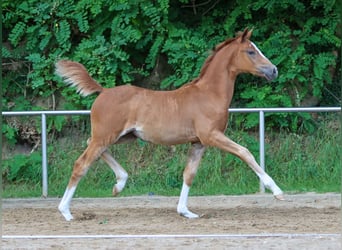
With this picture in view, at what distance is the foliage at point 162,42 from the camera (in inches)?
560

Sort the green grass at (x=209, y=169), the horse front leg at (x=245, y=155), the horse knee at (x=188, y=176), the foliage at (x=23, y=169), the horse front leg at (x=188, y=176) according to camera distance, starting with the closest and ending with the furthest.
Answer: the horse front leg at (x=245, y=155), the horse front leg at (x=188, y=176), the horse knee at (x=188, y=176), the green grass at (x=209, y=169), the foliage at (x=23, y=169)

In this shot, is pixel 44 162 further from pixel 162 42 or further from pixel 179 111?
pixel 179 111

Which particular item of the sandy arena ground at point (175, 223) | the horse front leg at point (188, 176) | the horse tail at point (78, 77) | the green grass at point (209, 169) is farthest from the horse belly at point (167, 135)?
the green grass at point (209, 169)

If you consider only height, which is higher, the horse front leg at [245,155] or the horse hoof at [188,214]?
the horse front leg at [245,155]

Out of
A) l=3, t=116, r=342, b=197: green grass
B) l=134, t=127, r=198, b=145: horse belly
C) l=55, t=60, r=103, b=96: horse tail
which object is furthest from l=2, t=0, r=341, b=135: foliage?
l=134, t=127, r=198, b=145: horse belly

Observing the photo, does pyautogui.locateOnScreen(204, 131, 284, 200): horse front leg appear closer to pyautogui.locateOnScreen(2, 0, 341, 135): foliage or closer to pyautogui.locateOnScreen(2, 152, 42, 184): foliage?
pyautogui.locateOnScreen(2, 0, 341, 135): foliage

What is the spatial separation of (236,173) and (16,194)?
138 inches

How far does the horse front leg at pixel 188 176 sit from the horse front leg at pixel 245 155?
0.49 metres

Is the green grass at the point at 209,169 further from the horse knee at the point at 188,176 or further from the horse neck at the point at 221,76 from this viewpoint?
the horse neck at the point at 221,76

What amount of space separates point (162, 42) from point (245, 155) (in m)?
5.42

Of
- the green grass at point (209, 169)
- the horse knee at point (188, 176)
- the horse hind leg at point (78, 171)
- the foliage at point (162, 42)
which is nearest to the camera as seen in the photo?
the horse hind leg at point (78, 171)

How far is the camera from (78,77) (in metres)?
10.3

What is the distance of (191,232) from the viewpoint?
28.3ft

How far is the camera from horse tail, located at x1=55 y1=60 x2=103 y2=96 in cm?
1027
